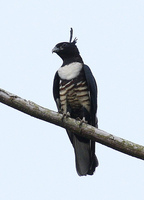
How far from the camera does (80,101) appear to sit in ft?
22.5

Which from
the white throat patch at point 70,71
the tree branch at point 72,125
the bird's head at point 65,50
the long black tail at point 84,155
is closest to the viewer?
the tree branch at point 72,125

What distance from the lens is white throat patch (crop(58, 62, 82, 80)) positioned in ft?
22.9

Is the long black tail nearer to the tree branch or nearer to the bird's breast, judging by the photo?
the bird's breast

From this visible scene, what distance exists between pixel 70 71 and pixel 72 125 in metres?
1.93

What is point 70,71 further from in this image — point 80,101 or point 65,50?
point 65,50

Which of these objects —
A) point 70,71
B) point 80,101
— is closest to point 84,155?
point 80,101

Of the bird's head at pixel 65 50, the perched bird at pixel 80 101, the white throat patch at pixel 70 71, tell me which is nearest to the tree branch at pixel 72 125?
the perched bird at pixel 80 101

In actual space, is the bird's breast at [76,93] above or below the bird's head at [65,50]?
below

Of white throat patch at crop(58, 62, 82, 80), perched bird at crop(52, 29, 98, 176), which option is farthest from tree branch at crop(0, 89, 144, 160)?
white throat patch at crop(58, 62, 82, 80)

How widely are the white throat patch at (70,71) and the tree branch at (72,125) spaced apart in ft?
5.85

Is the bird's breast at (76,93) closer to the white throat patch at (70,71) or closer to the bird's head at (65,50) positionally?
the white throat patch at (70,71)

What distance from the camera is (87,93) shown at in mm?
6844

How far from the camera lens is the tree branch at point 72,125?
4871 mm

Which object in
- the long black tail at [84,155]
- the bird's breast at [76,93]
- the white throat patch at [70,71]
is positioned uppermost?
the white throat patch at [70,71]
